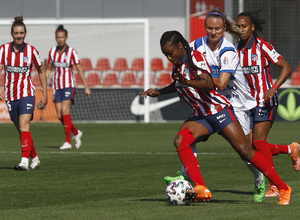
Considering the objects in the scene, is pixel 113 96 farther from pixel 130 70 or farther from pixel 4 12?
pixel 4 12

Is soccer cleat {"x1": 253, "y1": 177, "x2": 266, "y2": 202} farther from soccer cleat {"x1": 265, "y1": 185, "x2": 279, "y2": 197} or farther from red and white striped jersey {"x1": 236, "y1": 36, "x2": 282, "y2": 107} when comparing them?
red and white striped jersey {"x1": 236, "y1": 36, "x2": 282, "y2": 107}

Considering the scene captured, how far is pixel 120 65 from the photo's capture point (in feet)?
77.2

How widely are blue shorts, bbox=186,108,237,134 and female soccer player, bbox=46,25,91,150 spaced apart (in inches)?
273

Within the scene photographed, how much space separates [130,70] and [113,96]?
2834 millimetres

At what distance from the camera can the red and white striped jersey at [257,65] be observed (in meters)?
7.62

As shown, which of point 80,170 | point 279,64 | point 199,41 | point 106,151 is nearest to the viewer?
point 199,41

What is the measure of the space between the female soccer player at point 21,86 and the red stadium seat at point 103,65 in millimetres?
12783

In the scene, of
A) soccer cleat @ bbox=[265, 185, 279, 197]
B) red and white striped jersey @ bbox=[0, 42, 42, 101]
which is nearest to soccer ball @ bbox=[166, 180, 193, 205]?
soccer cleat @ bbox=[265, 185, 279, 197]

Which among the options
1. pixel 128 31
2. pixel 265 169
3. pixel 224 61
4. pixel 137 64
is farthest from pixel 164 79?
pixel 265 169

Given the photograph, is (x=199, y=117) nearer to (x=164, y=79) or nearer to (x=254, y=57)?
(x=254, y=57)

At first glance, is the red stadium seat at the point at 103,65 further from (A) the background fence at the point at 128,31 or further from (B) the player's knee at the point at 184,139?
(B) the player's knee at the point at 184,139

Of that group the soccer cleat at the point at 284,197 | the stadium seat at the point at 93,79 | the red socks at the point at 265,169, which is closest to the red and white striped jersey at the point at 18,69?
the red socks at the point at 265,169

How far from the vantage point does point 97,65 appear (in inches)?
910

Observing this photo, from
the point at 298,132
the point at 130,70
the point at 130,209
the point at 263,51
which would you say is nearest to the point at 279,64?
the point at 263,51
